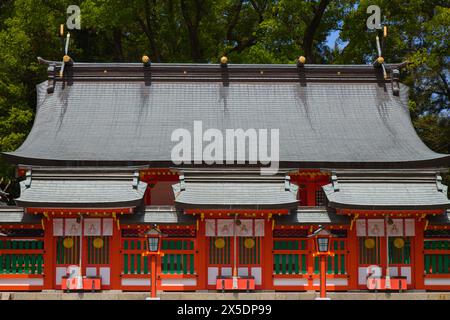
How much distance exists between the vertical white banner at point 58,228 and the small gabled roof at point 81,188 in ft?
2.74

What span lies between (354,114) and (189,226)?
27.5ft

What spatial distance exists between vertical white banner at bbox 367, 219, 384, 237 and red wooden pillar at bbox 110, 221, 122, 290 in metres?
7.47

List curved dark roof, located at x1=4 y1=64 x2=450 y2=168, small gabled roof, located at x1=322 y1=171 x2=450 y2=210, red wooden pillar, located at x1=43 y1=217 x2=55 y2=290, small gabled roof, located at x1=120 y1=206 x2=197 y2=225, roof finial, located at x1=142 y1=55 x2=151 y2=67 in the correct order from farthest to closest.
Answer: roof finial, located at x1=142 y1=55 x2=151 y2=67 < curved dark roof, located at x1=4 y1=64 x2=450 y2=168 < red wooden pillar, located at x1=43 y1=217 x2=55 y2=290 < small gabled roof, located at x1=120 y1=206 x2=197 y2=225 < small gabled roof, located at x1=322 y1=171 x2=450 y2=210

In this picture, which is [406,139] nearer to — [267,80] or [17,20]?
[267,80]

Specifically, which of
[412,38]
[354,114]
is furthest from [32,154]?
[412,38]

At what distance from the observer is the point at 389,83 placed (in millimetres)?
26109

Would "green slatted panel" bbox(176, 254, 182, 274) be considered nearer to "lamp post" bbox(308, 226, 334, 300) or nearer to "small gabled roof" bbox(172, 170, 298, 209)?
"small gabled roof" bbox(172, 170, 298, 209)

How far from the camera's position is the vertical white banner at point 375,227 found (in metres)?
20.3

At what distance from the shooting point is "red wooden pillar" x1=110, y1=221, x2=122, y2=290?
20.0m

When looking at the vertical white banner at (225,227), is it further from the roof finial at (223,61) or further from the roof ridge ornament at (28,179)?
the roof finial at (223,61)

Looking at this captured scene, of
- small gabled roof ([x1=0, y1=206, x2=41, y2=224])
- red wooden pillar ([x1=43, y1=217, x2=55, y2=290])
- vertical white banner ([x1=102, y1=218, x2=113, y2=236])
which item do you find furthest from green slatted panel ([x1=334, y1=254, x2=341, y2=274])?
small gabled roof ([x1=0, y1=206, x2=41, y2=224])

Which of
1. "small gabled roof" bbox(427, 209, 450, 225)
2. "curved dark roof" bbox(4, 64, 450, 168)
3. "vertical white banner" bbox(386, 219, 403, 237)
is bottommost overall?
"vertical white banner" bbox(386, 219, 403, 237)

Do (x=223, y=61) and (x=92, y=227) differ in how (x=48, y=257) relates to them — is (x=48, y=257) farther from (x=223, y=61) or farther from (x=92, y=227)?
(x=223, y=61)

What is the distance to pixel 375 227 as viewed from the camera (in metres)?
20.3
